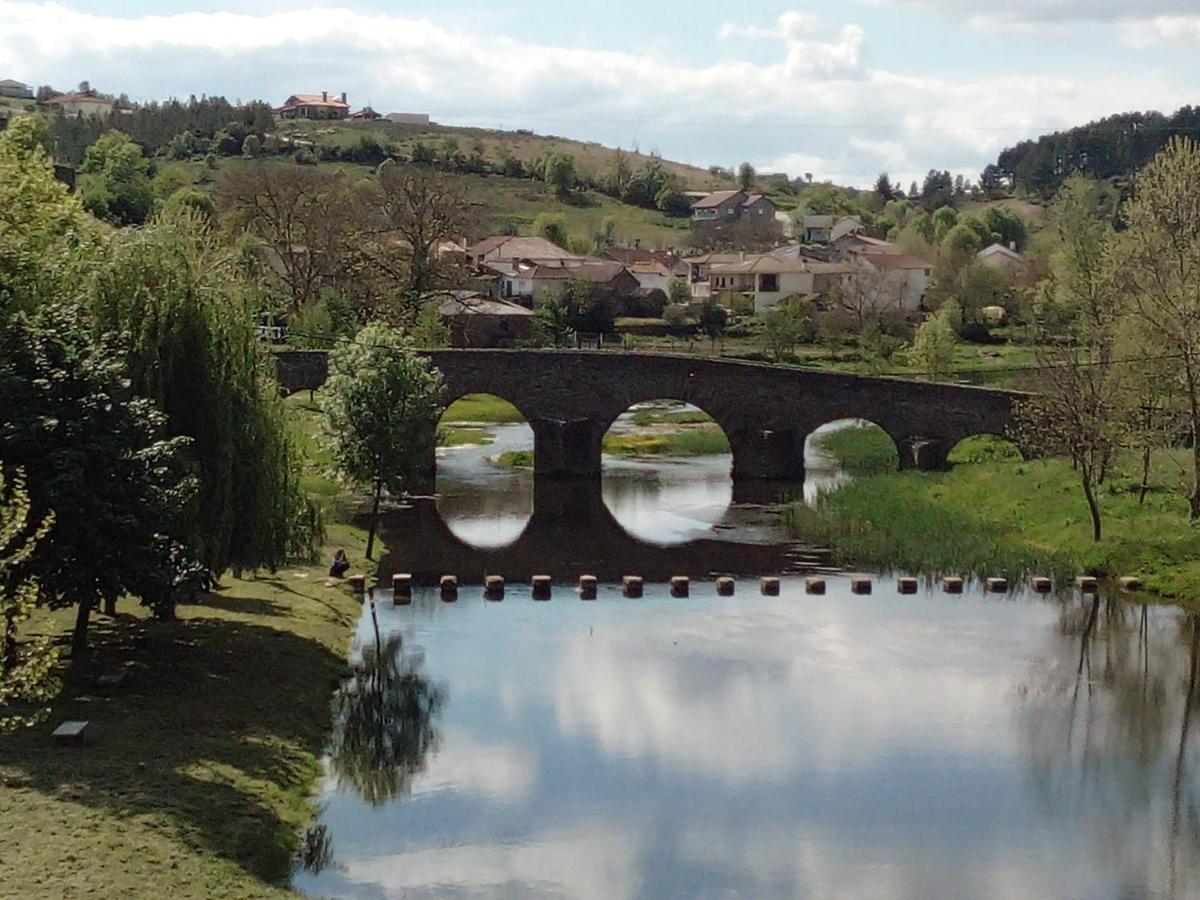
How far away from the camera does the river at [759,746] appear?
849 inches

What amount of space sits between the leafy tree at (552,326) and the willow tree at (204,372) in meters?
62.1

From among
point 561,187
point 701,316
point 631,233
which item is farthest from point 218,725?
point 561,187

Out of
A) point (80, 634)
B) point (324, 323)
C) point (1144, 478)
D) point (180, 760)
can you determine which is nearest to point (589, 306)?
point (324, 323)

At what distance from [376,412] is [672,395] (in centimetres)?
2085

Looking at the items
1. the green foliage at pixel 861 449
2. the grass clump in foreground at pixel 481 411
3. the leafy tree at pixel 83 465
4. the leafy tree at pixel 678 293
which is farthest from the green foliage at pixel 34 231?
the leafy tree at pixel 678 293

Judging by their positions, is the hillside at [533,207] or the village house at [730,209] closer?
the hillside at [533,207]

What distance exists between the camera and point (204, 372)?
29.6m

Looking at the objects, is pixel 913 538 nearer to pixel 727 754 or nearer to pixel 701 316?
pixel 727 754

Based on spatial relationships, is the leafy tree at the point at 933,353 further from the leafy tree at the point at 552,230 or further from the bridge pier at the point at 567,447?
the leafy tree at the point at 552,230

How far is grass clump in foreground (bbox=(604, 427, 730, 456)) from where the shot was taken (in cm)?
7262

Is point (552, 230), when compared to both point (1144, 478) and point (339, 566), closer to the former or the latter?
point (1144, 478)

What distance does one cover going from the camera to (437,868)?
21297 mm

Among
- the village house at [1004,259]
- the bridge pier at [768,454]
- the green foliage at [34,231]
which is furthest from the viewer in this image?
the village house at [1004,259]

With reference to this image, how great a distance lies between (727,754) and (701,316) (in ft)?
269
